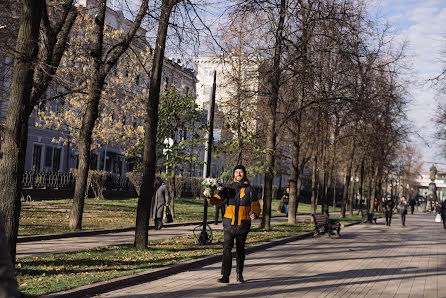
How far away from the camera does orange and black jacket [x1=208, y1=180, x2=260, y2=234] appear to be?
935cm

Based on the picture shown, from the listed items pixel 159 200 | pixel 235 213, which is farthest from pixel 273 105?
pixel 235 213

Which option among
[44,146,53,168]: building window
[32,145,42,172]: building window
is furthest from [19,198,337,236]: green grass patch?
[44,146,53,168]: building window

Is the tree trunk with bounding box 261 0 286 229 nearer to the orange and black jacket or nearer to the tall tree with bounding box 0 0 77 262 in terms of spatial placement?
the orange and black jacket

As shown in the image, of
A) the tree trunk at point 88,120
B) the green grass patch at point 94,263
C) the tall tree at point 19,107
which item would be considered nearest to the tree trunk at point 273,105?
the green grass patch at point 94,263

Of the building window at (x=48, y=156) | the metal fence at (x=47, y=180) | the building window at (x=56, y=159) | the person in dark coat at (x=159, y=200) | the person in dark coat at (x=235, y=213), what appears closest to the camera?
the person in dark coat at (x=235, y=213)

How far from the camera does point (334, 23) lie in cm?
2081

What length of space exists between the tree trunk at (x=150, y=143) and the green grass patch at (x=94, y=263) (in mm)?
543

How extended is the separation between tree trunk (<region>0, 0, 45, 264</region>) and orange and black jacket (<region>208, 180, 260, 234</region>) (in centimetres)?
315

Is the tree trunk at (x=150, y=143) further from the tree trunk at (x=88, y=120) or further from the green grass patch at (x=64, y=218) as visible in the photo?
the green grass patch at (x=64, y=218)

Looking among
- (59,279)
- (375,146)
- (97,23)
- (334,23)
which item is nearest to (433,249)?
(334,23)

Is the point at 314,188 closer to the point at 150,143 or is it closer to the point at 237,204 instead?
the point at 150,143

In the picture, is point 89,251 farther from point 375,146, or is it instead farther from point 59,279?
point 375,146

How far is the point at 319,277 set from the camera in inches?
415

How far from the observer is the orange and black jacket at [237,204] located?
935 centimetres
